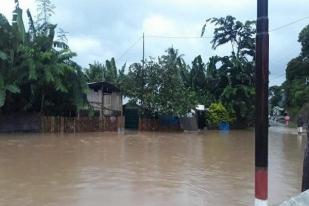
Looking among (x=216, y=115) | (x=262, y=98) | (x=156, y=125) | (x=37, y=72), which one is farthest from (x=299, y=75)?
(x=262, y=98)

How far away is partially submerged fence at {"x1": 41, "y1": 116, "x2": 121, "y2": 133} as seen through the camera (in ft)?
85.6

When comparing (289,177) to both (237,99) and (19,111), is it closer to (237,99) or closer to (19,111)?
(19,111)

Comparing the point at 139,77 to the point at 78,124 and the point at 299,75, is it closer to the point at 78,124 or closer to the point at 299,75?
the point at 78,124

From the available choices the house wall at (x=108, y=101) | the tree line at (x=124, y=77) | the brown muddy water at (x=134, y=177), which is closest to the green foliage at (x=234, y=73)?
the tree line at (x=124, y=77)

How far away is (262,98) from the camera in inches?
192

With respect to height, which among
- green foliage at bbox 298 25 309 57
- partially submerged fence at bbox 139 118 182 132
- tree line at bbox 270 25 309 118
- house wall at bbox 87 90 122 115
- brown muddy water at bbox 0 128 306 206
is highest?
green foliage at bbox 298 25 309 57

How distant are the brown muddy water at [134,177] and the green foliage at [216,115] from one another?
60.3 ft

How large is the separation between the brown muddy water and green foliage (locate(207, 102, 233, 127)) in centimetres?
1837

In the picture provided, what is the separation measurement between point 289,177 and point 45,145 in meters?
9.87

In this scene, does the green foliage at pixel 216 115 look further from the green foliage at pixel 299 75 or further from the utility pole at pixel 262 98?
the utility pole at pixel 262 98

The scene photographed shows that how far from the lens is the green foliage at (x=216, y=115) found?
116 ft

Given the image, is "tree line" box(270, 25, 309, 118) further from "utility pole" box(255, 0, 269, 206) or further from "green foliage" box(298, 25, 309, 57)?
"utility pole" box(255, 0, 269, 206)

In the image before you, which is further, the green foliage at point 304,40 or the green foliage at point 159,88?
the green foliage at point 304,40

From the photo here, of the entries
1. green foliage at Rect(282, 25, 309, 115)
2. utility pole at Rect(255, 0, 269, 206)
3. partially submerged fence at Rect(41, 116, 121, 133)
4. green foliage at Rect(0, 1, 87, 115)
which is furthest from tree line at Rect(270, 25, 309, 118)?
utility pole at Rect(255, 0, 269, 206)
